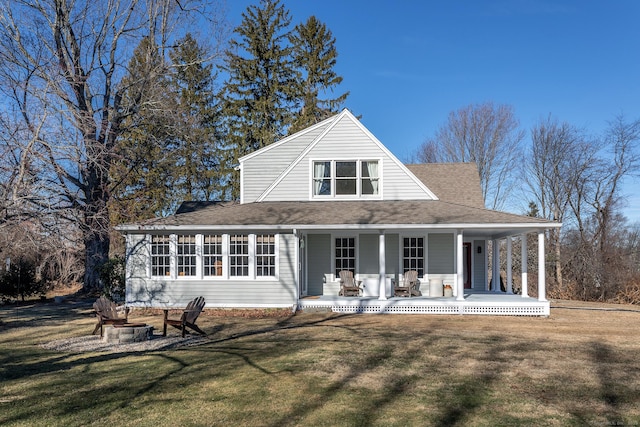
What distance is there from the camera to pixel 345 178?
18906mm

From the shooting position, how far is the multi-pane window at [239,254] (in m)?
16.7

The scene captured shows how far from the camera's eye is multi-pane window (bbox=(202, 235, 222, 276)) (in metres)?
16.7

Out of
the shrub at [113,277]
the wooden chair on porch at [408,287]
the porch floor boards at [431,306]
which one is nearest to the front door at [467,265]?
the wooden chair on porch at [408,287]

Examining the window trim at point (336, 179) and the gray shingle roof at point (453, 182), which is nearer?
the window trim at point (336, 179)

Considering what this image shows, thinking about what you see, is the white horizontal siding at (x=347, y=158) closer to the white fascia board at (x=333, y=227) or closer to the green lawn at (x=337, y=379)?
the white fascia board at (x=333, y=227)

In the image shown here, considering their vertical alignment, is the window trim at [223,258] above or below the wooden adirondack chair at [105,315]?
above

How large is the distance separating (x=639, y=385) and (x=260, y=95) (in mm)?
33058

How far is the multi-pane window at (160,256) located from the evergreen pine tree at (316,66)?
2160 cm

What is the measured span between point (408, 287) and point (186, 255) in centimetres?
755

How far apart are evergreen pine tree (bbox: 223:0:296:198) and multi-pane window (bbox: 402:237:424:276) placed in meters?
19.5

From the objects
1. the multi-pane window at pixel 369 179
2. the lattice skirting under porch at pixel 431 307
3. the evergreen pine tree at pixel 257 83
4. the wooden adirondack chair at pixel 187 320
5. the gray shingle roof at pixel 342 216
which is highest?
the evergreen pine tree at pixel 257 83

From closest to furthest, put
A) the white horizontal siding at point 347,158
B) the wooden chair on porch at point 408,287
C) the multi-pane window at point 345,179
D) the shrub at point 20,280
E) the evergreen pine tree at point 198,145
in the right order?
the wooden chair on porch at point 408,287 < the white horizontal siding at point 347,158 < the multi-pane window at point 345,179 < the shrub at point 20,280 < the evergreen pine tree at point 198,145

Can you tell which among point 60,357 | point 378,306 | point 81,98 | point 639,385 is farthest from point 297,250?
point 81,98

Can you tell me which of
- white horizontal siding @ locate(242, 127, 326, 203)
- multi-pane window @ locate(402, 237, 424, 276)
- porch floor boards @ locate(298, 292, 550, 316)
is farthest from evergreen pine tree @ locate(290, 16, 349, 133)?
porch floor boards @ locate(298, 292, 550, 316)
